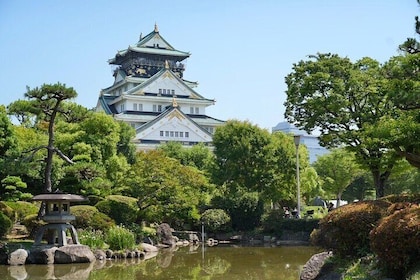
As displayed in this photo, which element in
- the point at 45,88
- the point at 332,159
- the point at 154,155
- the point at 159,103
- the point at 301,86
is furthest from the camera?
the point at 159,103

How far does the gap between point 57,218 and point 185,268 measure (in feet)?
13.6

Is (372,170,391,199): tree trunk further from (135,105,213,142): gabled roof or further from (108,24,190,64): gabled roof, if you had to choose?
(108,24,190,64): gabled roof

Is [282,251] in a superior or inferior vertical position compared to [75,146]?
Result: inferior

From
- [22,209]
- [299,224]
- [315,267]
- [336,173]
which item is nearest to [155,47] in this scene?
[336,173]

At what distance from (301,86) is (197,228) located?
29.4 ft

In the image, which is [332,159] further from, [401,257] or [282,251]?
[401,257]

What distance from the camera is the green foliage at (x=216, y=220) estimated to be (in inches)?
955

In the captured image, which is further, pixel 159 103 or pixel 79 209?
pixel 159 103

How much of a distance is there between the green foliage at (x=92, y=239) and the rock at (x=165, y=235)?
4.55m

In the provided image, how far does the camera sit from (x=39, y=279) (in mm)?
11859

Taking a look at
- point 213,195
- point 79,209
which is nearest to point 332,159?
point 213,195

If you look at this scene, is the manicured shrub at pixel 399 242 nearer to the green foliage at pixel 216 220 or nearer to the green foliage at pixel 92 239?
the green foliage at pixel 92 239

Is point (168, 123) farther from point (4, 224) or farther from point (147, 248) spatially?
point (4, 224)

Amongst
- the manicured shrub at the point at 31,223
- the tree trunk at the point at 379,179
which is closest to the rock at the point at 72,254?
the manicured shrub at the point at 31,223
